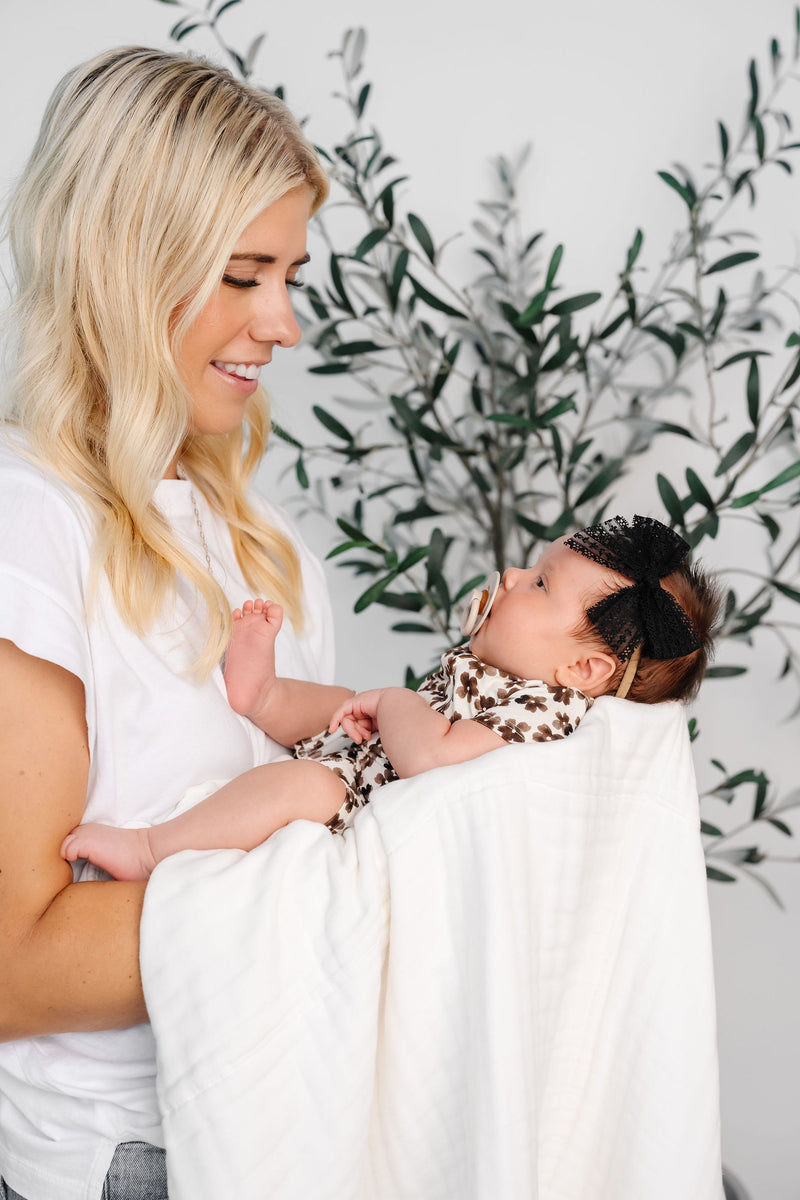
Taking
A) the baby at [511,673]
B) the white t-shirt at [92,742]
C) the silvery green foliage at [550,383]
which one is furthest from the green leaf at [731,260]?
the white t-shirt at [92,742]

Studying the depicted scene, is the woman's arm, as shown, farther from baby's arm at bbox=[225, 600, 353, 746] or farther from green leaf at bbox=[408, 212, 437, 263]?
green leaf at bbox=[408, 212, 437, 263]

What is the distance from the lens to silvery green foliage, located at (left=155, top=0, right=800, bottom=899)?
2100mm

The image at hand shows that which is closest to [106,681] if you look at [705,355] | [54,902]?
[54,902]

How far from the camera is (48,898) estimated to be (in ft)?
3.15

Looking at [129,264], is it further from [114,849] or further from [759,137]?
[759,137]

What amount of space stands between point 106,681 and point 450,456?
165 centimetres

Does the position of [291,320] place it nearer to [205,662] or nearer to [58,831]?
[205,662]

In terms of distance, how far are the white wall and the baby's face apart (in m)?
1.37

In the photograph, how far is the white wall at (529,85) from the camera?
2.35m

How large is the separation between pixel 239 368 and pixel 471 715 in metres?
0.55

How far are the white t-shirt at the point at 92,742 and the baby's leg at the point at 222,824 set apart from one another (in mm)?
60

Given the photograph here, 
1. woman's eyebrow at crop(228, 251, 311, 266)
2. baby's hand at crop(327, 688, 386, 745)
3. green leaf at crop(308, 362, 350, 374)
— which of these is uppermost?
woman's eyebrow at crop(228, 251, 311, 266)

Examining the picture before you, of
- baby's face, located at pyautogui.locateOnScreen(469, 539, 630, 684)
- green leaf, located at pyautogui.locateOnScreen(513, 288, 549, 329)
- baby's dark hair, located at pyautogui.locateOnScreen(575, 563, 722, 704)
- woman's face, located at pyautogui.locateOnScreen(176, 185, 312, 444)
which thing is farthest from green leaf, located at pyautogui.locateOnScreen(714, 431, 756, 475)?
woman's face, located at pyautogui.locateOnScreen(176, 185, 312, 444)

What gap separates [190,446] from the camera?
150 centimetres
